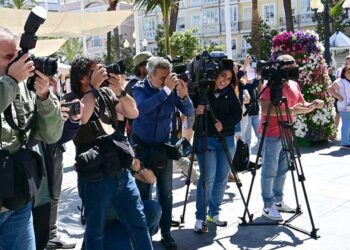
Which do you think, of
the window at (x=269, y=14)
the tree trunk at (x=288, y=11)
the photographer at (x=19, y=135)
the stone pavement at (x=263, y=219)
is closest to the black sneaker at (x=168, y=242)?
the stone pavement at (x=263, y=219)

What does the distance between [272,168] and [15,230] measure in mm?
3071

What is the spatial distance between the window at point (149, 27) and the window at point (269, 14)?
507 inches

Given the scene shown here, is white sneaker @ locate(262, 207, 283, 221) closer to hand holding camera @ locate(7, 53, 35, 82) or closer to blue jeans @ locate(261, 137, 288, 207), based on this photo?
blue jeans @ locate(261, 137, 288, 207)

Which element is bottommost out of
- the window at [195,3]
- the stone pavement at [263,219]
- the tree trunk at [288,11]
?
the stone pavement at [263,219]

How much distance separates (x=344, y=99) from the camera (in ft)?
28.5

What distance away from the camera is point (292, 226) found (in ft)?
15.0

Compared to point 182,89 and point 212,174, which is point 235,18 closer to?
point 212,174

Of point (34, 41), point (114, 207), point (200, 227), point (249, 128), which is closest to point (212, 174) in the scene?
point (200, 227)

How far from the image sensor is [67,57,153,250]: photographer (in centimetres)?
303

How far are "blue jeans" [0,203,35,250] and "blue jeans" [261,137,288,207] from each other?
297cm

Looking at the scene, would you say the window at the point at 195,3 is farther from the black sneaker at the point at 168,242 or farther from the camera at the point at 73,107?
the camera at the point at 73,107

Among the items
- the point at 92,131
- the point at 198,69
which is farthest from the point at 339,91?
the point at 92,131

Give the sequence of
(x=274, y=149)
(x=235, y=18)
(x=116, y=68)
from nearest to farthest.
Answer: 1. (x=116, y=68)
2. (x=274, y=149)
3. (x=235, y=18)

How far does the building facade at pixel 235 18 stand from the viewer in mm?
43938
